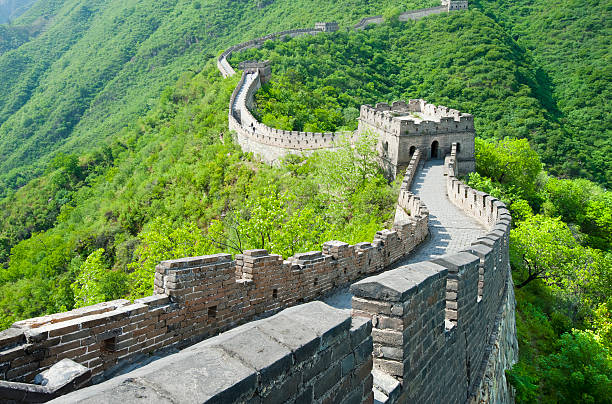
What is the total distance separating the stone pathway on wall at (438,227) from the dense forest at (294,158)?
5.33 ft

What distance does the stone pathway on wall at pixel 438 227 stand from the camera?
39.2 feet

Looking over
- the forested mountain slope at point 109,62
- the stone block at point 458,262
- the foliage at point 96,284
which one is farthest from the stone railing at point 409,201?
the forested mountain slope at point 109,62

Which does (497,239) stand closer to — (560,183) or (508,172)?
(508,172)

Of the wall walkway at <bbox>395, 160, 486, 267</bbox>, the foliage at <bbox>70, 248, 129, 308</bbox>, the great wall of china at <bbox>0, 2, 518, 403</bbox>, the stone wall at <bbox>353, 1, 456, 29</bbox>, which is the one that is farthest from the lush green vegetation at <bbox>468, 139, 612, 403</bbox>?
the stone wall at <bbox>353, 1, 456, 29</bbox>

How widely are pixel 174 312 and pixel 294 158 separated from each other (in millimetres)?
25639

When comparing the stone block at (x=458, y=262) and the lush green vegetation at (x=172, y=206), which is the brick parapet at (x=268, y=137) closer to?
the lush green vegetation at (x=172, y=206)

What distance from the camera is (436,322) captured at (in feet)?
14.9

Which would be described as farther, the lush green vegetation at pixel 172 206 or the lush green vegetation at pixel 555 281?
the lush green vegetation at pixel 172 206

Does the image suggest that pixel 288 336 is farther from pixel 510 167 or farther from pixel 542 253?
pixel 510 167

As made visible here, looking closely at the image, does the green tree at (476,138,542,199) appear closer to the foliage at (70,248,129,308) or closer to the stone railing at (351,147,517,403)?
the foliage at (70,248,129,308)

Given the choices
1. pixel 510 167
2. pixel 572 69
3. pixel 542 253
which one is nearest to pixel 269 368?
pixel 542 253

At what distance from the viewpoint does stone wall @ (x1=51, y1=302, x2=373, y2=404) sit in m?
1.87

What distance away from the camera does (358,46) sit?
6756 centimetres

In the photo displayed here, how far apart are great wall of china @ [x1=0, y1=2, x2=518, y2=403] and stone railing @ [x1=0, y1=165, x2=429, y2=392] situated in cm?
1
